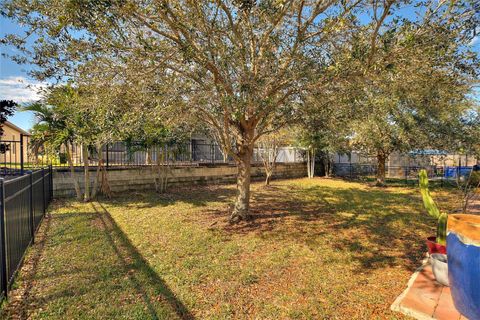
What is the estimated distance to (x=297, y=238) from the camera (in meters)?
5.78

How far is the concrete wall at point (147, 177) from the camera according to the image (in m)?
9.37

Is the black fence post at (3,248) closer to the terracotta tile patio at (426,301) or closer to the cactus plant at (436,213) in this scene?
the terracotta tile patio at (426,301)

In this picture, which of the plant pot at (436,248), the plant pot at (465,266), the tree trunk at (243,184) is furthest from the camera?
the tree trunk at (243,184)

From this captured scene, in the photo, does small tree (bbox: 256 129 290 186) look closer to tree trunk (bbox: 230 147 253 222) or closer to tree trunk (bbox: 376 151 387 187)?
tree trunk (bbox: 376 151 387 187)

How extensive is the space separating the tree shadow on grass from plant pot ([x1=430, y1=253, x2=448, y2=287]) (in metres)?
3.13

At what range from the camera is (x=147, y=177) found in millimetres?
11453

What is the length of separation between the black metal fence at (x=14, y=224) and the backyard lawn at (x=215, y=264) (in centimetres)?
25

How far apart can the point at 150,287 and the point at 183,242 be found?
1.77 metres

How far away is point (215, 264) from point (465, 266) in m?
3.17

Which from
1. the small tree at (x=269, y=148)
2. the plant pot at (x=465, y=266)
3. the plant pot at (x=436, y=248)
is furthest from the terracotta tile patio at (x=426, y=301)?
the small tree at (x=269, y=148)

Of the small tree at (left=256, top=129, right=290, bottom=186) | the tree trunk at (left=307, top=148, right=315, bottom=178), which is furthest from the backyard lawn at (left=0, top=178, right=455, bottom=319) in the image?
the tree trunk at (left=307, top=148, right=315, bottom=178)

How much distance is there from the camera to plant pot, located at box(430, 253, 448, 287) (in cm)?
352

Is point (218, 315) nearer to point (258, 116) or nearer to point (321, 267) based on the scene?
point (321, 267)

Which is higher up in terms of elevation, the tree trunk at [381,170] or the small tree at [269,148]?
the small tree at [269,148]
